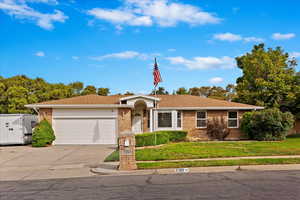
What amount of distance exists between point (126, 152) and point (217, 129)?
12480 millimetres

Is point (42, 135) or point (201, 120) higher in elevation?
point (201, 120)

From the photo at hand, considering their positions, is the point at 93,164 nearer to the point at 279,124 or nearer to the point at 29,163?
the point at 29,163

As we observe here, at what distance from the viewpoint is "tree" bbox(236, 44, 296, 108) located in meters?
25.9

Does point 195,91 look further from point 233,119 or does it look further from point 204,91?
point 233,119

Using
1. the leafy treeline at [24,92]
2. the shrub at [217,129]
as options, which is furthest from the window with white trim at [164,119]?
the leafy treeline at [24,92]

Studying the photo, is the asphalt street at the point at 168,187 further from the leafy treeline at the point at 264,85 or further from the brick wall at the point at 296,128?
the brick wall at the point at 296,128

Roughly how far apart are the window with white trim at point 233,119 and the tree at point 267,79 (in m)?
5.38

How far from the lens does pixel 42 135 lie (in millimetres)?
19000

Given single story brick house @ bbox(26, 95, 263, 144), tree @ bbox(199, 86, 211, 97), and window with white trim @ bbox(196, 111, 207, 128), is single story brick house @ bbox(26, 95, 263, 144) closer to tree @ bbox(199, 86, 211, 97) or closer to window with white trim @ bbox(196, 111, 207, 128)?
window with white trim @ bbox(196, 111, 207, 128)

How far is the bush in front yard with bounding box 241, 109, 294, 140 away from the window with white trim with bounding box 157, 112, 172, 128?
6.09 meters

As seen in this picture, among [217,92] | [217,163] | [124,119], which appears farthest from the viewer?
[217,92]

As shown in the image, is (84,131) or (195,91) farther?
(195,91)

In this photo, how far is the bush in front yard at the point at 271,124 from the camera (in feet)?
62.0

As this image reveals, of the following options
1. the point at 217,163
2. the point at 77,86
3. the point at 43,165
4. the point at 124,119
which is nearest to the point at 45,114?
the point at 124,119
